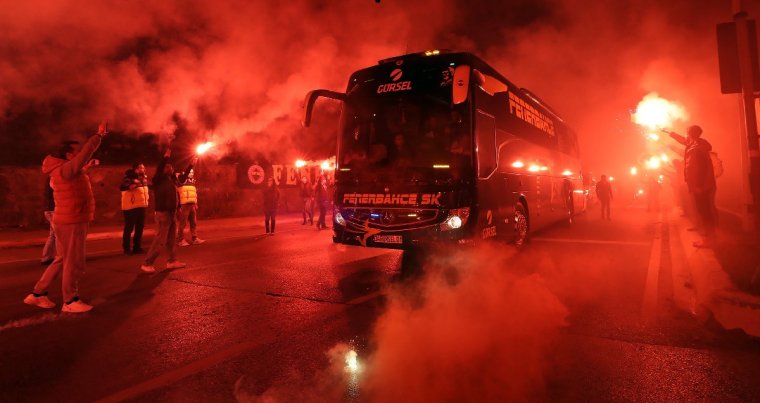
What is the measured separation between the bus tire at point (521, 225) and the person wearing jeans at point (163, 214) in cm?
522

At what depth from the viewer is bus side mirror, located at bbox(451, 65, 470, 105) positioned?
5.01 metres

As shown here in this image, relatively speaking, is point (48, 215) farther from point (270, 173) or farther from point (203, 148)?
point (270, 173)

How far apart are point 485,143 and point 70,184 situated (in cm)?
472

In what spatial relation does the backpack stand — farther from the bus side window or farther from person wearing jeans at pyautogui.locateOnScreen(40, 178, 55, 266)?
person wearing jeans at pyautogui.locateOnScreen(40, 178, 55, 266)

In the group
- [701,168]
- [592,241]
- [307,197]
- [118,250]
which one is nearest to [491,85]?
[701,168]

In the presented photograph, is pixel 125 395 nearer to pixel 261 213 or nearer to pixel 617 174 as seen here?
pixel 261 213

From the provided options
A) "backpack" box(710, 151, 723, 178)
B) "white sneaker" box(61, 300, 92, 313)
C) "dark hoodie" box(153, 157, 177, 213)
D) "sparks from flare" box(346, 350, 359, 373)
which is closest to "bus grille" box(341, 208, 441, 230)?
"dark hoodie" box(153, 157, 177, 213)

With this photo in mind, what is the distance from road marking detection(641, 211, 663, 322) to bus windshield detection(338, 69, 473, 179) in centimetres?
239

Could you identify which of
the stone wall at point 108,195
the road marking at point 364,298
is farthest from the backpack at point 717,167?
the stone wall at point 108,195

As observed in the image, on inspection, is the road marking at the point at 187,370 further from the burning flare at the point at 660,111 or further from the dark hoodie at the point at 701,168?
the burning flare at the point at 660,111

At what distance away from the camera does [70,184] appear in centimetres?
432

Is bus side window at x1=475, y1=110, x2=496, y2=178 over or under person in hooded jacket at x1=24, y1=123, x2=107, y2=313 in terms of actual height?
over

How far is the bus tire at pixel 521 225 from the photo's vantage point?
290 inches

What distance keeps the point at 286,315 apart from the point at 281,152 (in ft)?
48.0
